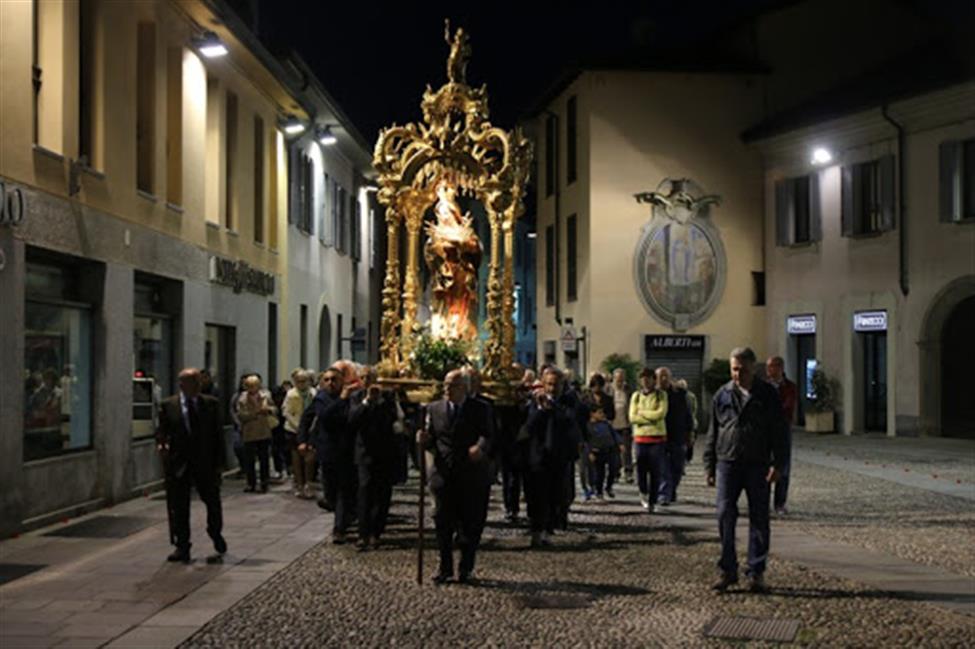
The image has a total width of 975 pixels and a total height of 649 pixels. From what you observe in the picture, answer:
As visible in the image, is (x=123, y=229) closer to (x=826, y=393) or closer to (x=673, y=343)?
(x=826, y=393)

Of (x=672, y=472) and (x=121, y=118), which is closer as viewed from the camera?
(x=121, y=118)

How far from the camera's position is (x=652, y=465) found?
633 inches

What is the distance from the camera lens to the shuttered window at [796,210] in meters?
34.8

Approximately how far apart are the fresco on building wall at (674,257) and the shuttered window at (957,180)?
25.7 ft

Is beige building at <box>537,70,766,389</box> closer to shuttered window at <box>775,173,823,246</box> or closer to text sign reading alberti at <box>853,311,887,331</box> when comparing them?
shuttered window at <box>775,173,823,246</box>

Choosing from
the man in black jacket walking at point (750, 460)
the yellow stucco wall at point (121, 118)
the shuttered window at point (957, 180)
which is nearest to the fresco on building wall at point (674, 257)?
the shuttered window at point (957, 180)

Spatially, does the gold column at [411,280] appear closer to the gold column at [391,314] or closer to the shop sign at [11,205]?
the gold column at [391,314]

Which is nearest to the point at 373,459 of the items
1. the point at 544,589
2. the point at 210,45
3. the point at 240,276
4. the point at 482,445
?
the point at 482,445

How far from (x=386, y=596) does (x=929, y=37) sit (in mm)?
31861

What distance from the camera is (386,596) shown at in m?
10.1

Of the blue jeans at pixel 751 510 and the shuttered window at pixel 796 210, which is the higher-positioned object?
the shuttered window at pixel 796 210

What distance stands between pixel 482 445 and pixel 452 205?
31.2 ft

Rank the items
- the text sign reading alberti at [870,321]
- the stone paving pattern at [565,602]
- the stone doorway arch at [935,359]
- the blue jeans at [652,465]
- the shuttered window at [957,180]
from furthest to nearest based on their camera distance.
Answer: the text sign reading alberti at [870,321]
the stone doorway arch at [935,359]
the shuttered window at [957,180]
the blue jeans at [652,465]
the stone paving pattern at [565,602]

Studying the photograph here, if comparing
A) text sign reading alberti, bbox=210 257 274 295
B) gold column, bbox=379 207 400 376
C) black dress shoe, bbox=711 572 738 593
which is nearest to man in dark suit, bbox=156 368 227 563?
black dress shoe, bbox=711 572 738 593
